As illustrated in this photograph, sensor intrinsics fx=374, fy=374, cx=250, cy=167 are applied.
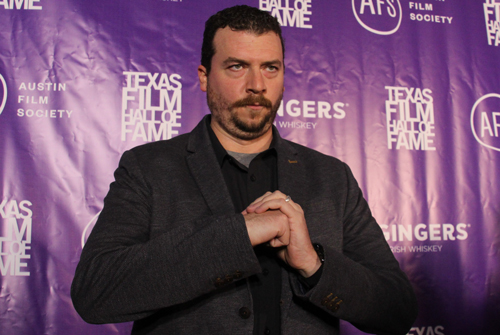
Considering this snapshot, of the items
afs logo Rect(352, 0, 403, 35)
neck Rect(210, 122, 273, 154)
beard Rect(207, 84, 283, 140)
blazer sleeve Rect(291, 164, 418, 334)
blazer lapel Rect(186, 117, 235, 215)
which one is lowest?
blazer sleeve Rect(291, 164, 418, 334)

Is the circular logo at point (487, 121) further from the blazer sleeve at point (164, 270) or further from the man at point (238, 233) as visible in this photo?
the blazer sleeve at point (164, 270)

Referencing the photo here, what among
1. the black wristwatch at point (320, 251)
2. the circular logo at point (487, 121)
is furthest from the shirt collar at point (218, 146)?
the circular logo at point (487, 121)

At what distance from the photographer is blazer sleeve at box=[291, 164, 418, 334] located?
1046 millimetres

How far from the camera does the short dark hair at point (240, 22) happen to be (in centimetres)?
138

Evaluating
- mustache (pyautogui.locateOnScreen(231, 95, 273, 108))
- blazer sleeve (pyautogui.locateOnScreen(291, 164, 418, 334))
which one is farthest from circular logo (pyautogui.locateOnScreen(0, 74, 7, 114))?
blazer sleeve (pyautogui.locateOnScreen(291, 164, 418, 334))

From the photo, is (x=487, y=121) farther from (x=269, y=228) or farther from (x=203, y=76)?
(x=269, y=228)

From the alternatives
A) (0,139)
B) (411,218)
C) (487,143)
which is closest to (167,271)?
(0,139)

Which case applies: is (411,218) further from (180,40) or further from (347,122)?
(180,40)

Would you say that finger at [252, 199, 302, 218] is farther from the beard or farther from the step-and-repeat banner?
the step-and-repeat banner

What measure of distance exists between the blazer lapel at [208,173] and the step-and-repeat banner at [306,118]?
1.18 meters

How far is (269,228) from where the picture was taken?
986 millimetres

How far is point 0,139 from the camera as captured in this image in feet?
7.61

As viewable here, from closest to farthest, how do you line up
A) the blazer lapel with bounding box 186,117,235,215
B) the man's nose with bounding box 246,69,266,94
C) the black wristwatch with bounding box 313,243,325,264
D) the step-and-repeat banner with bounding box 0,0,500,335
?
the black wristwatch with bounding box 313,243,325,264 < the blazer lapel with bounding box 186,117,235,215 < the man's nose with bounding box 246,69,266,94 < the step-and-repeat banner with bounding box 0,0,500,335

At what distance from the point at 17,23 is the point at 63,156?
0.92m
